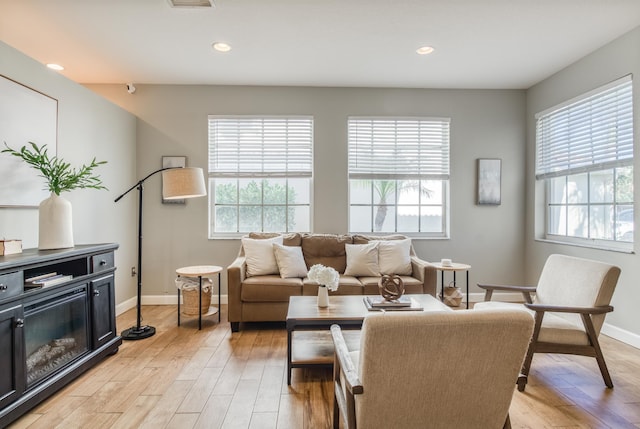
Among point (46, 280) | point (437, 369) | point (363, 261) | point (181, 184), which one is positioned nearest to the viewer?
point (437, 369)

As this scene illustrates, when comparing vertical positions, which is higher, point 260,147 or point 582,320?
point 260,147

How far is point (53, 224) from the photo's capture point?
2.45m

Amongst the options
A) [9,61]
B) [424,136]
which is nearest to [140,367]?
[9,61]

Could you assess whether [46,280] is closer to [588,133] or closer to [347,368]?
[347,368]

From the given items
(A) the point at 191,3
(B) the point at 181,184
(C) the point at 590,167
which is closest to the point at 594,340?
(C) the point at 590,167

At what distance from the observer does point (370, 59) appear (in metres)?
3.54

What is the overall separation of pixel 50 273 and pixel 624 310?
15.8 feet

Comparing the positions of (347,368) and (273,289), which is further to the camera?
(273,289)

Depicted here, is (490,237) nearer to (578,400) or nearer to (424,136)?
(424,136)

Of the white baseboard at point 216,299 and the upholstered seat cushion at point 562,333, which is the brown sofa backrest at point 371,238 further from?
the upholstered seat cushion at point 562,333

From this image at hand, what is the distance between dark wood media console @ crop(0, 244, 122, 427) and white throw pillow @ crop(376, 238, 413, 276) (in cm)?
265

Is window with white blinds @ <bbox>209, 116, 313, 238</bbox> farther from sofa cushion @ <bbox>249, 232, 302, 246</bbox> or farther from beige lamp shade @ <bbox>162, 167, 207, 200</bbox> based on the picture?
beige lamp shade @ <bbox>162, 167, 207, 200</bbox>

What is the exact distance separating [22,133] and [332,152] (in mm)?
3055

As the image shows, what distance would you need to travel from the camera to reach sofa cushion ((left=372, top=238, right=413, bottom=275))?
12.3 feet
